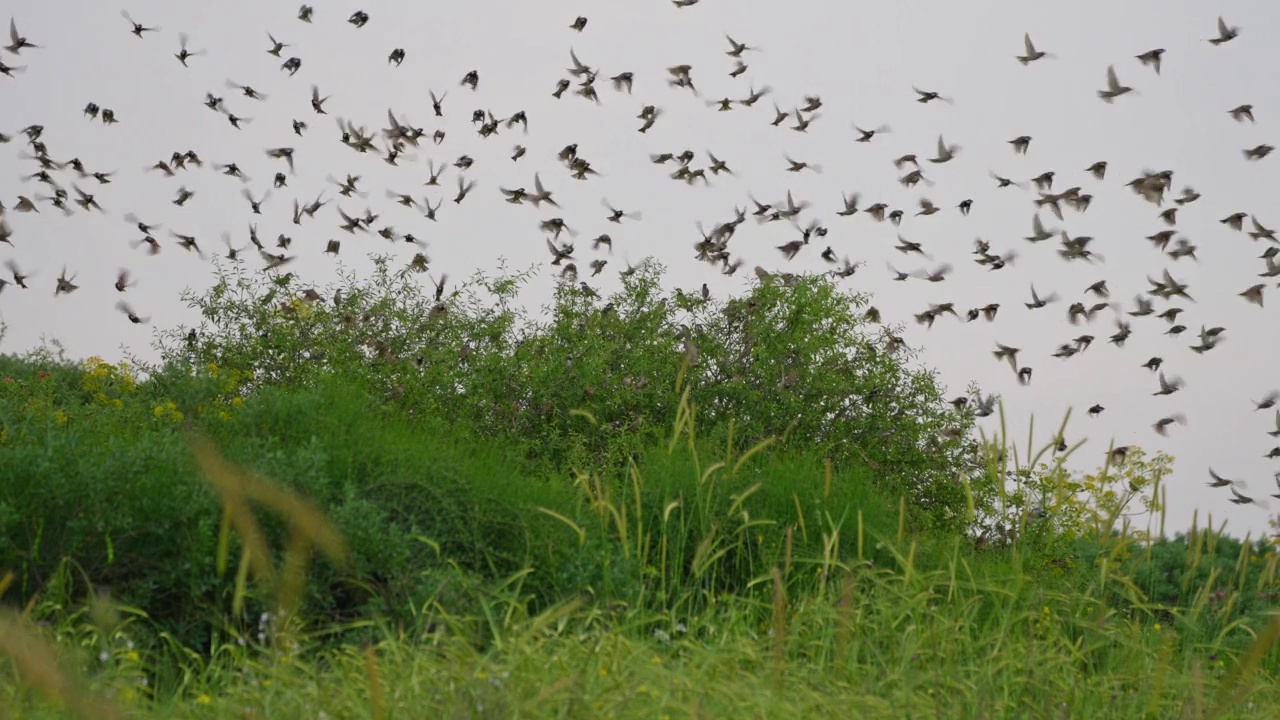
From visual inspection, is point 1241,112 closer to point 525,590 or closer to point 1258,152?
point 1258,152

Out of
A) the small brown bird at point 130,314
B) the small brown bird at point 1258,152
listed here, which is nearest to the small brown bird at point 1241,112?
A: the small brown bird at point 1258,152

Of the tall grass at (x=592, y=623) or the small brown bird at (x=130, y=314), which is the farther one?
the small brown bird at (x=130, y=314)

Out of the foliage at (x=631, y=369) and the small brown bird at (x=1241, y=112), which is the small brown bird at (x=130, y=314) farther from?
the small brown bird at (x=1241, y=112)

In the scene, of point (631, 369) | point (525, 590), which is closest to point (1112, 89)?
point (631, 369)

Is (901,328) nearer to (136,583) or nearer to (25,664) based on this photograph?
(136,583)

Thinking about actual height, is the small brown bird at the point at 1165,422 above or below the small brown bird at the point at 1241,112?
below

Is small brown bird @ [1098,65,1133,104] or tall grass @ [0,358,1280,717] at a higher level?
small brown bird @ [1098,65,1133,104]

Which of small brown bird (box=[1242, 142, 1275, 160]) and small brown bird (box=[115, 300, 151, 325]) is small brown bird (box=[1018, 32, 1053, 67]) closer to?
small brown bird (box=[1242, 142, 1275, 160])

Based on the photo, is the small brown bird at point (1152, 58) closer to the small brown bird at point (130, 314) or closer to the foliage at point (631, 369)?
the foliage at point (631, 369)

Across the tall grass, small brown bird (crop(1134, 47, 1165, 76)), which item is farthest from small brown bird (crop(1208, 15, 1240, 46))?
the tall grass

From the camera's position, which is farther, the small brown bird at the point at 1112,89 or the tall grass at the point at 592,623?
the small brown bird at the point at 1112,89

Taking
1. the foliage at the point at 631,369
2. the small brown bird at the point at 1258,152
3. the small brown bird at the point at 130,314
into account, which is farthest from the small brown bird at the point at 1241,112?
the small brown bird at the point at 130,314

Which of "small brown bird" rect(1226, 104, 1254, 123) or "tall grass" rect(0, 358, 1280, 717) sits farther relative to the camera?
"small brown bird" rect(1226, 104, 1254, 123)

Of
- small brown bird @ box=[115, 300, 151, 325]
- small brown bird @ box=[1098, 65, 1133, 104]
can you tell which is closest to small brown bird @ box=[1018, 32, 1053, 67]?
small brown bird @ box=[1098, 65, 1133, 104]
